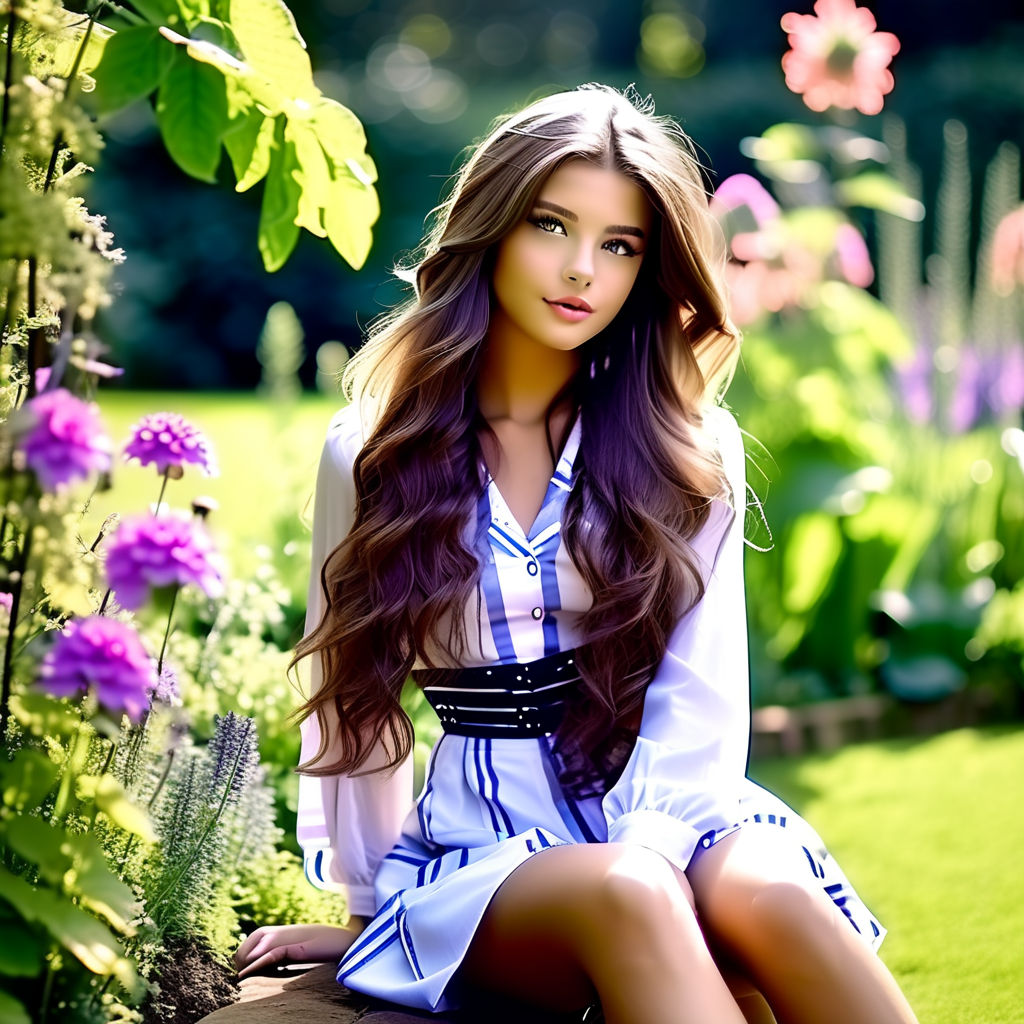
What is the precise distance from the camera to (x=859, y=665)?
437 centimetres

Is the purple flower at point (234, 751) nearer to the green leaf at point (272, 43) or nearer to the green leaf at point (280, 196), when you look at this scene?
the green leaf at point (280, 196)

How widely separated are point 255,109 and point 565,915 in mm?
1133

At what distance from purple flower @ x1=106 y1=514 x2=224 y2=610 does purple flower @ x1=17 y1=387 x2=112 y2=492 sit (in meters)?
0.08

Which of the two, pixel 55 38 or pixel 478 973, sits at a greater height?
pixel 55 38

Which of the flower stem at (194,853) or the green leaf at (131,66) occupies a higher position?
the green leaf at (131,66)

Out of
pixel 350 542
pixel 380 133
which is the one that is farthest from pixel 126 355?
pixel 350 542

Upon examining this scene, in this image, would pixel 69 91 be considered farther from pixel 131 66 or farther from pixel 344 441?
pixel 344 441

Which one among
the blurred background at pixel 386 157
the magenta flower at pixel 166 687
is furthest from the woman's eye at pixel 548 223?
the blurred background at pixel 386 157

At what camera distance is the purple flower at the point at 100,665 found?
128cm

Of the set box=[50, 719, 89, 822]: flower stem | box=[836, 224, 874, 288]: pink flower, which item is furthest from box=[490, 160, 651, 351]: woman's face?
box=[836, 224, 874, 288]: pink flower

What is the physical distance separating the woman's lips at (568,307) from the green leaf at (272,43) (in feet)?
1.66

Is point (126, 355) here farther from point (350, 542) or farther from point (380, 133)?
point (350, 542)

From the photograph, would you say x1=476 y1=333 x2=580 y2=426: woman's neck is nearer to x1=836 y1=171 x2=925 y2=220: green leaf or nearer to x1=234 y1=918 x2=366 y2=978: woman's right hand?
x1=234 y1=918 x2=366 y2=978: woman's right hand

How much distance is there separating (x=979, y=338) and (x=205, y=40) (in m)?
3.63
